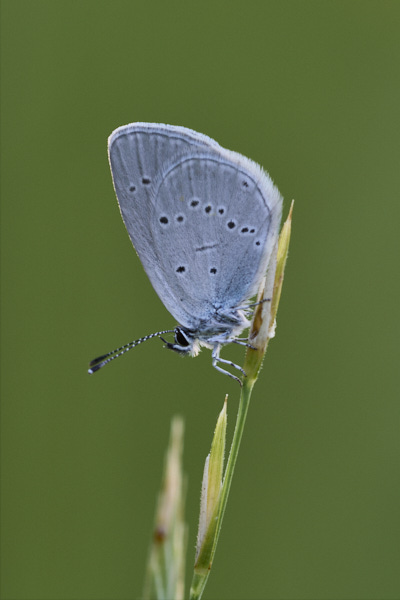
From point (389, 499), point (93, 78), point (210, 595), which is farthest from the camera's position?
point (93, 78)

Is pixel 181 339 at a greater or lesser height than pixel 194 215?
lesser

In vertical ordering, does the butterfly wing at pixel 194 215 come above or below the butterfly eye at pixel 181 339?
above

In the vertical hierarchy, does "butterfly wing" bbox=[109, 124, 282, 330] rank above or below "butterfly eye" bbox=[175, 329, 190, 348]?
above

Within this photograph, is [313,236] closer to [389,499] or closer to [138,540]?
[389,499]

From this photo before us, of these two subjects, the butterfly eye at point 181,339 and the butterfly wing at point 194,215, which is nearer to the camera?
the butterfly wing at point 194,215

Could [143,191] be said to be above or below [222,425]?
above

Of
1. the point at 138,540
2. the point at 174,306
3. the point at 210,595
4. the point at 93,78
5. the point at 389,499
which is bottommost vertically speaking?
the point at 210,595

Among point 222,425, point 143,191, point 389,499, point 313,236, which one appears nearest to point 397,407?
point 389,499

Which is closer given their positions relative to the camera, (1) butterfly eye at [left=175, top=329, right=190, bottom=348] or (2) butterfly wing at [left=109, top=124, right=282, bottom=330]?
(2) butterfly wing at [left=109, top=124, right=282, bottom=330]
